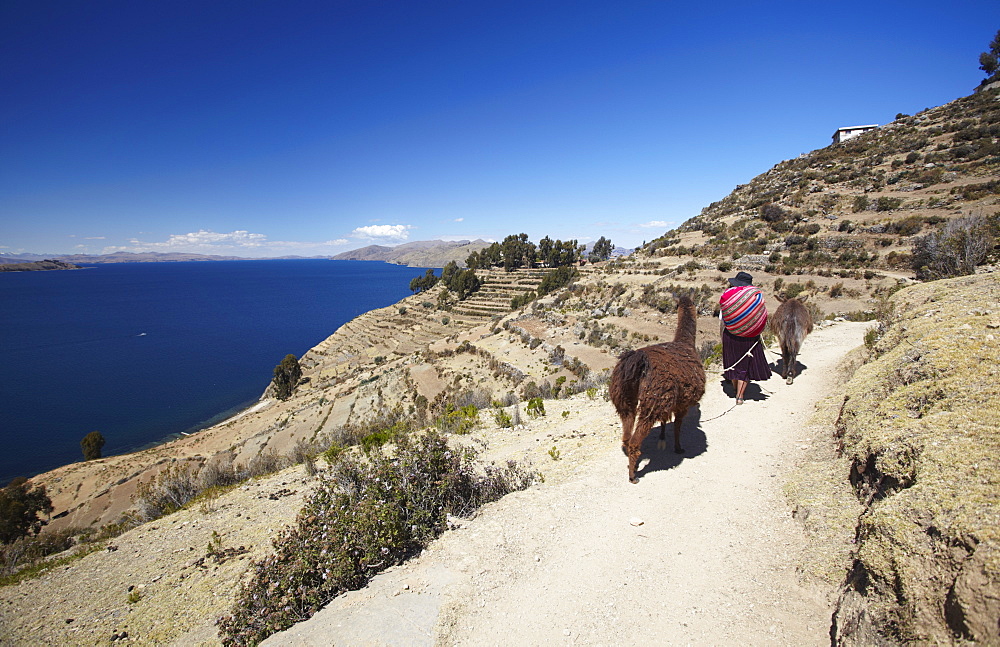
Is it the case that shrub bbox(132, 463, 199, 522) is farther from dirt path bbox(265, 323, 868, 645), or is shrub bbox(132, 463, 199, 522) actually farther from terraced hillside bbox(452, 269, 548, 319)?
terraced hillside bbox(452, 269, 548, 319)

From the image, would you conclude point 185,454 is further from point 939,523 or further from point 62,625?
point 939,523

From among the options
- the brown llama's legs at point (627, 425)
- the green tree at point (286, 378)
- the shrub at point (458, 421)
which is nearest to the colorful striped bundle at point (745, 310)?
the brown llama's legs at point (627, 425)

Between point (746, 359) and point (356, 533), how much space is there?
25.6ft

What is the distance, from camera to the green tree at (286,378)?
3975 centimetres

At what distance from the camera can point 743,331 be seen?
24.8 ft

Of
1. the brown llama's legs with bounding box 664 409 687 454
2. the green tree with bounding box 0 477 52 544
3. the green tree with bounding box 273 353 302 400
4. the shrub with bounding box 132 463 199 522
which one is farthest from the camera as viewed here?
the green tree with bounding box 273 353 302 400

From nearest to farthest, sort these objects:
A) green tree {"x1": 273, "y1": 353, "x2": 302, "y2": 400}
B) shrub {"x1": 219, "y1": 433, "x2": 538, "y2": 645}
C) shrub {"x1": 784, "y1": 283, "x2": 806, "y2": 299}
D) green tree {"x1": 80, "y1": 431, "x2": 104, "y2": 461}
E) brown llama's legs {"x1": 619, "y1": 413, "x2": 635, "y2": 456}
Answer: shrub {"x1": 219, "y1": 433, "x2": 538, "y2": 645} → brown llama's legs {"x1": 619, "y1": 413, "x2": 635, "y2": 456} → shrub {"x1": 784, "y1": 283, "x2": 806, "y2": 299} → green tree {"x1": 80, "y1": 431, "x2": 104, "y2": 461} → green tree {"x1": 273, "y1": 353, "x2": 302, "y2": 400}

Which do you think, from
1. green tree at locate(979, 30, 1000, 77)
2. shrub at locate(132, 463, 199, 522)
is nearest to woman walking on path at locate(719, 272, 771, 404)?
shrub at locate(132, 463, 199, 522)

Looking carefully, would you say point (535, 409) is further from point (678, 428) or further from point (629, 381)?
point (629, 381)

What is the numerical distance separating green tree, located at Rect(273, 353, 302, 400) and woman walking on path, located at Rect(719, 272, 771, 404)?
4153 centimetres

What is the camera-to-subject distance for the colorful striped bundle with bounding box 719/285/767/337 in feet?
24.4

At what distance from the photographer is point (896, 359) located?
5.08 m

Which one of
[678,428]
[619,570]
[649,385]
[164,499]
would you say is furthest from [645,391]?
[164,499]

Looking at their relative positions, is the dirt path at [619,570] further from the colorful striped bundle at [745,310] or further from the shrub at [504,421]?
the shrub at [504,421]
